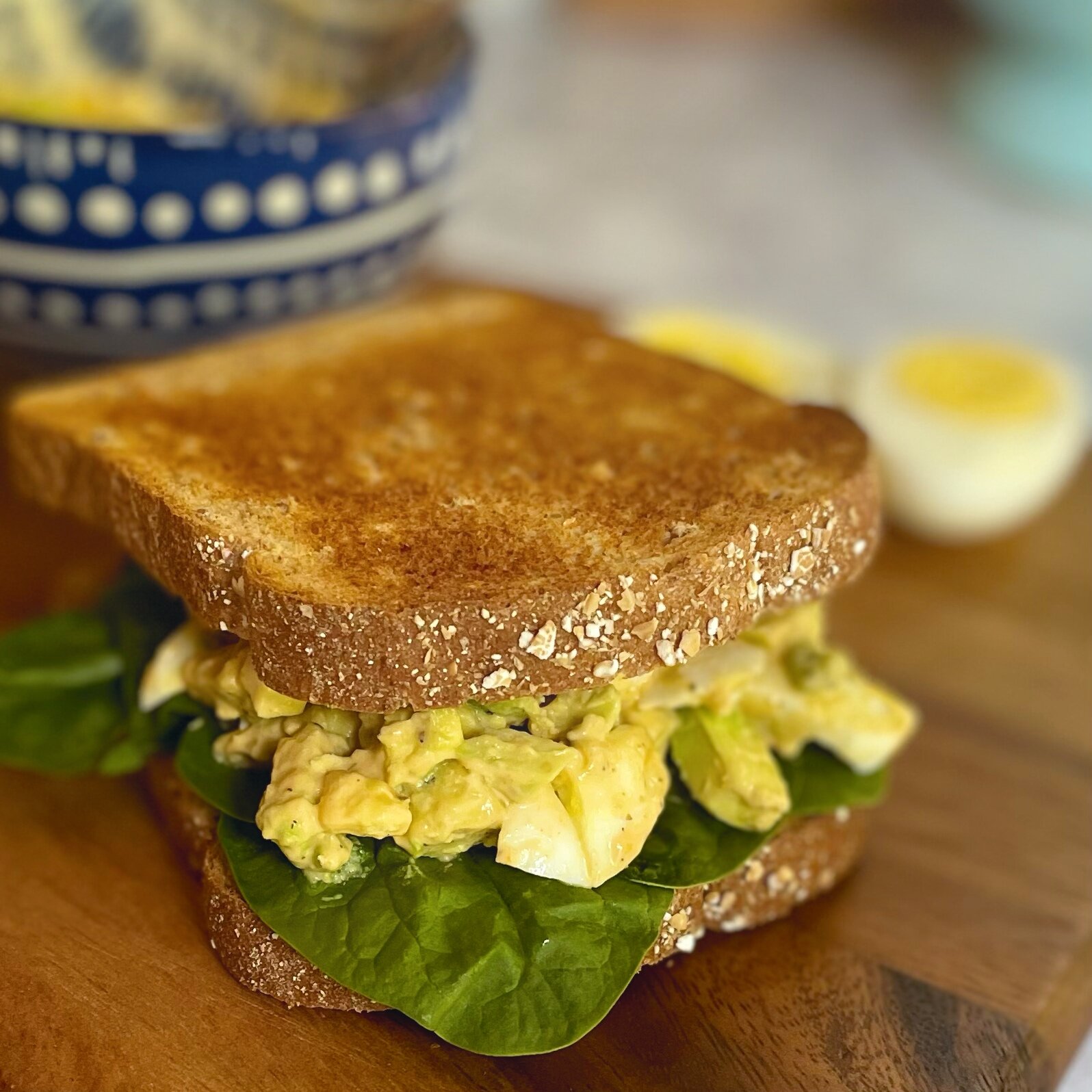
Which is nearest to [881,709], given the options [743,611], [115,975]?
[743,611]

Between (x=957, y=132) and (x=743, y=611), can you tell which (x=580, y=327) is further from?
(x=957, y=132)

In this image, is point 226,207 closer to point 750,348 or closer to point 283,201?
point 283,201

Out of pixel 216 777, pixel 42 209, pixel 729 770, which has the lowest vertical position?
pixel 216 777

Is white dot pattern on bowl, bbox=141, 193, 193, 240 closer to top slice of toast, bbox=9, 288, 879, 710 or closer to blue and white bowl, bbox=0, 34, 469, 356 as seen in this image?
blue and white bowl, bbox=0, 34, 469, 356

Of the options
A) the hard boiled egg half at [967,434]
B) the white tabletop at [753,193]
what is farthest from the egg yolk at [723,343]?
the white tabletop at [753,193]

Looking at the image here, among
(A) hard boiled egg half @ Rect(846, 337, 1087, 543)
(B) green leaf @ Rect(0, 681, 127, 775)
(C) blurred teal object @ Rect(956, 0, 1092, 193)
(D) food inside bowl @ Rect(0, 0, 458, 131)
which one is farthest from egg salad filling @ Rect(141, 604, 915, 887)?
(C) blurred teal object @ Rect(956, 0, 1092, 193)

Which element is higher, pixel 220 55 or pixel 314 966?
pixel 220 55

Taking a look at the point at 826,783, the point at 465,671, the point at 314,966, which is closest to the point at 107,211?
the point at 465,671
